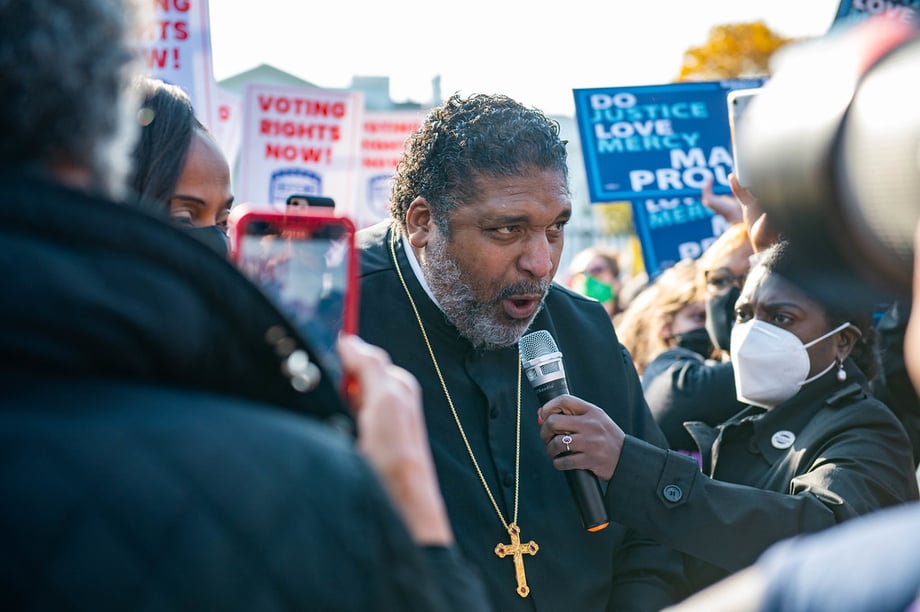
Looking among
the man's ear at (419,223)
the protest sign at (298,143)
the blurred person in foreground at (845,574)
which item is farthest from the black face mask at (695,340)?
the blurred person in foreground at (845,574)

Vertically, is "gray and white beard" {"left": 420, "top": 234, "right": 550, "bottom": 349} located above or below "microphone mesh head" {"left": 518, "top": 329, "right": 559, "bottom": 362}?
above

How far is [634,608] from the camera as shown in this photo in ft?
10.9

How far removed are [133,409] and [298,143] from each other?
757 cm

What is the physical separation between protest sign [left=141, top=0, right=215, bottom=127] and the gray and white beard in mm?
2007

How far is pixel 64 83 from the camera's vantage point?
121 centimetres

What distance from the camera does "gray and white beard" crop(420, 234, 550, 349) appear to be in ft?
11.7

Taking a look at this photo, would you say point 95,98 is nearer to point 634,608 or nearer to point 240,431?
point 240,431

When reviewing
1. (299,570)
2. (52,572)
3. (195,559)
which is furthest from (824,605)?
(52,572)

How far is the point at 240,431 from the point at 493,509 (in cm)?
222

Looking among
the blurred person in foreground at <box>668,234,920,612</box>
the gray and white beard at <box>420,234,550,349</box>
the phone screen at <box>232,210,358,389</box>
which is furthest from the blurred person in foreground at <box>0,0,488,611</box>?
the gray and white beard at <box>420,234,550,349</box>

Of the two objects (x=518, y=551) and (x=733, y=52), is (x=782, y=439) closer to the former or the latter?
(x=518, y=551)

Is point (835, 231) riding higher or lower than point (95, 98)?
lower

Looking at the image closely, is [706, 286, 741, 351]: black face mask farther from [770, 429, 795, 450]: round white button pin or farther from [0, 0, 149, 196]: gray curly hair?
[0, 0, 149, 196]: gray curly hair

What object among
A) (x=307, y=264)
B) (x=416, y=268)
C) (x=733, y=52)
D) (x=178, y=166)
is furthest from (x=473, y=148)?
(x=733, y=52)
